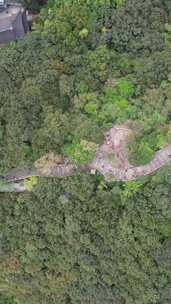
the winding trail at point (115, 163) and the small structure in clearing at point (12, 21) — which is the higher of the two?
the small structure in clearing at point (12, 21)

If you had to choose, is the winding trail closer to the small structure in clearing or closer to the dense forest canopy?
the dense forest canopy

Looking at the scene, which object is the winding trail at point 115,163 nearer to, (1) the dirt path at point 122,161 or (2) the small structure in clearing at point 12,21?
(1) the dirt path at point 122,161

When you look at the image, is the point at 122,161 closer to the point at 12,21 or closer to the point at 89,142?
the point at 89,142

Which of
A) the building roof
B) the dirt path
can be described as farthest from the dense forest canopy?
the building roof

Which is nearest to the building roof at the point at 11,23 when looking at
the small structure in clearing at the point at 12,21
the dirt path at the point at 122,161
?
the small structure in clearing at the point at 12,21

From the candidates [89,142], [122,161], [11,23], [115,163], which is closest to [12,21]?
[11,23]

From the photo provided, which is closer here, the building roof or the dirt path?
the dirt path
